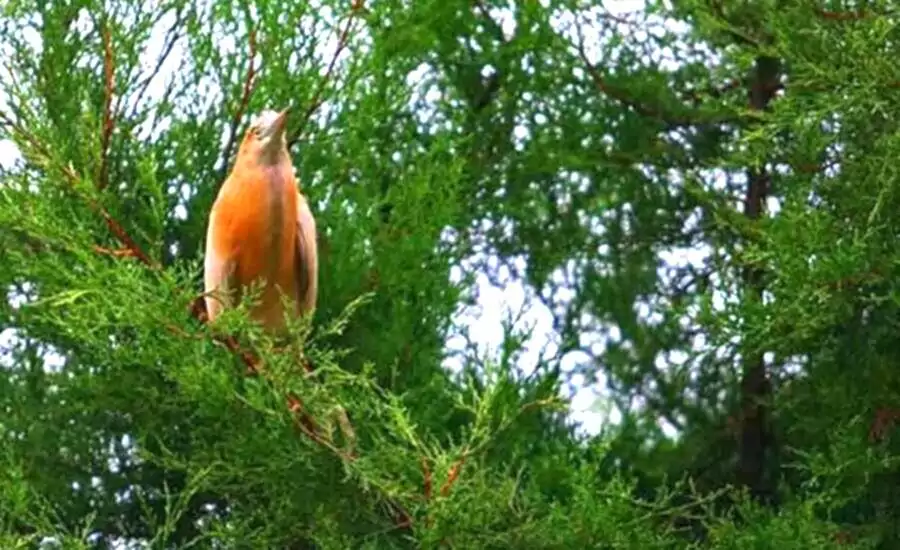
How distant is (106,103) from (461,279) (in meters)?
0.84

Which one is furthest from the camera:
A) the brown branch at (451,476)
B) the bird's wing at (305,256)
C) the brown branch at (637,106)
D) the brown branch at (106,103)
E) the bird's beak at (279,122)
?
the brown branch at (637,106)

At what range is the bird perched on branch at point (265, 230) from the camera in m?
2.84

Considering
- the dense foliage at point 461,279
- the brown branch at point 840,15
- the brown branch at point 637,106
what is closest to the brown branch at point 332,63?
the dense foliage at point 461,279

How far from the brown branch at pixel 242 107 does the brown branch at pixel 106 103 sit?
207 millimetres

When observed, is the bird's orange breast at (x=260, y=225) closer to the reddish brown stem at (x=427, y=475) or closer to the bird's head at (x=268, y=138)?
the bird's head at (x=268, y=138)

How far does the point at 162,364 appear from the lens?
2531 mm

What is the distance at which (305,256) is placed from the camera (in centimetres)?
295

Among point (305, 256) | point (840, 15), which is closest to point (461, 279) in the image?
point (305, 256)

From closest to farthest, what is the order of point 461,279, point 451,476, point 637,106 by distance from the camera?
point 451,476, point 461,279, point 637,106

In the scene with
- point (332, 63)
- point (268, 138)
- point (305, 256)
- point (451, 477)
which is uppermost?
point (332, 63)

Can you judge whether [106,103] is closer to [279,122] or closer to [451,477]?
[279,122]

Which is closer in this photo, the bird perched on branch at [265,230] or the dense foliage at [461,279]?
the dense foliage at [461,279]

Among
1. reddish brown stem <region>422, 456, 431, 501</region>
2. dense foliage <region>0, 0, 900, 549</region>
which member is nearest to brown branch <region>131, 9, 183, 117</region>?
dense foliage <region>0, 0, 900, 549</region>

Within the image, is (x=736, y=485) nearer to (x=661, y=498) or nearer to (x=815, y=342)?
(x=815, y=342)
